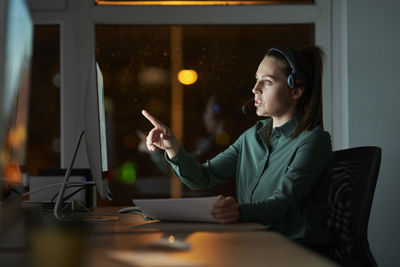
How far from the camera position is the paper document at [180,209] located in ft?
3.79

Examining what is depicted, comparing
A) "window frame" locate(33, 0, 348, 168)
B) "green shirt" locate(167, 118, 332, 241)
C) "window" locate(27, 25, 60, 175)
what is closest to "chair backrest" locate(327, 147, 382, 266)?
"green shirt" locate(167, 118, 332, 241)

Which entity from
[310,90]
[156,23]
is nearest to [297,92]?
[310,90]

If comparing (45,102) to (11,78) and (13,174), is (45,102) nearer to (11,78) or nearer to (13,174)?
(13,174)

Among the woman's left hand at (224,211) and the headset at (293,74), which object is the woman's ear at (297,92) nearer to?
the headset at (293,74)

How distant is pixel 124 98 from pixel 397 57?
57.6 inches

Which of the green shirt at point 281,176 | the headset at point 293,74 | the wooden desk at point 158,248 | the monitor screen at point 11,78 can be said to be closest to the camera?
the monitor screen at point 11,78

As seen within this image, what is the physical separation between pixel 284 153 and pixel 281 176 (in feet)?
0.28

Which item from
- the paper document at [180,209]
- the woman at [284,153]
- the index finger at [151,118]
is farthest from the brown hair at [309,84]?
the paper document at [180,209]

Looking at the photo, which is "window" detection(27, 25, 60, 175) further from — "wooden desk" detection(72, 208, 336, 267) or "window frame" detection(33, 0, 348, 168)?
"wooden desk" detection(72, 208, 336, 267)

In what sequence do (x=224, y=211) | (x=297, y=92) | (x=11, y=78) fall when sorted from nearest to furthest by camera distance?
1. (x=11, y=78)
2. (x=224, y=211)
3. (x=297, y=92)

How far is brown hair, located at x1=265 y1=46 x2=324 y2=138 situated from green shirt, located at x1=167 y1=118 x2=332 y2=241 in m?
0.05

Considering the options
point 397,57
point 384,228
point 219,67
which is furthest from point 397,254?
point 219,67

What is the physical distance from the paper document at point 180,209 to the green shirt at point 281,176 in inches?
4.0

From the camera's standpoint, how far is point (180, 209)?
3.87 ft
